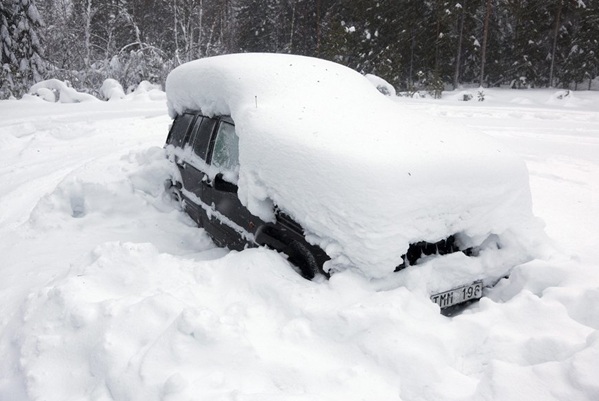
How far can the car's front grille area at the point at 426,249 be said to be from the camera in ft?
10.1

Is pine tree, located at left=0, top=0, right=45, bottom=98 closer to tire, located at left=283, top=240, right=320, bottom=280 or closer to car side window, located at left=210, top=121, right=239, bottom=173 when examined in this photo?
car side window, located at left=210, top=121, right=239, bottom=173

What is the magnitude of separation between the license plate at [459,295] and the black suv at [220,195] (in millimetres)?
863

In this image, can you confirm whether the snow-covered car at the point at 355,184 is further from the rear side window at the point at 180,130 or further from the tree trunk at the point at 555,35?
the tree trunk at the point at 555,35

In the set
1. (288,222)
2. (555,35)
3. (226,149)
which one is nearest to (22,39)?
(226,149)

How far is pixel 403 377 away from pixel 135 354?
4.91 feet

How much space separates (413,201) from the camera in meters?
2.88

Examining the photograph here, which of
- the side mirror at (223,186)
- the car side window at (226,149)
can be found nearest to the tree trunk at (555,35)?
the car side window at (226,149)

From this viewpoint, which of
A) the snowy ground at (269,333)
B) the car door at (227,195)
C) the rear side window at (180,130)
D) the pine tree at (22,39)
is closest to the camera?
the snowy ground at (269,333)

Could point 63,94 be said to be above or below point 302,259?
above

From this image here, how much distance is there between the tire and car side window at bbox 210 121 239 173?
3.30ft

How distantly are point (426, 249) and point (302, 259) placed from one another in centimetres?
95

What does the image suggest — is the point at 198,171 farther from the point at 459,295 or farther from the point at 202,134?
the point at 459,295

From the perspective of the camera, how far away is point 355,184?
9.32 ft

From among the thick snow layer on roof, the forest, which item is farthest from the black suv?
the forest
